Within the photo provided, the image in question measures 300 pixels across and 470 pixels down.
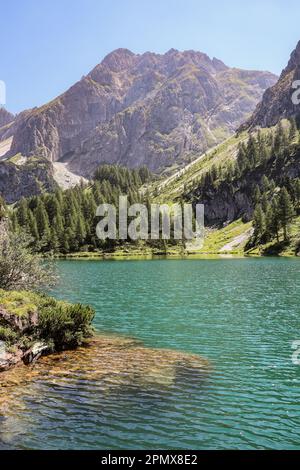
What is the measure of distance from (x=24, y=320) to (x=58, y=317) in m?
2.70

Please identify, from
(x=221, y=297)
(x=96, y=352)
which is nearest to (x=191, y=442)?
(x=96, y=352)

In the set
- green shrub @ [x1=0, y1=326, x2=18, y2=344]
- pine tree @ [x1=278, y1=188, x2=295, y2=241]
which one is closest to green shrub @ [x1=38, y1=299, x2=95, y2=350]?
green shrub @ [x1=0, y1=326, x2=18, y2=344]

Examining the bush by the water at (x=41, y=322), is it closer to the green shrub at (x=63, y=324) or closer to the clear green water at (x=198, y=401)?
the green shrub at (x=63, y=324)

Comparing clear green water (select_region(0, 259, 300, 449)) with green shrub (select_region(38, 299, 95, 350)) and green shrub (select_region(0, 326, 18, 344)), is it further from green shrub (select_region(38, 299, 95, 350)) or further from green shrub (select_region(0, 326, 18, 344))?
green shrub (select_region(38, 299, 95, 350))

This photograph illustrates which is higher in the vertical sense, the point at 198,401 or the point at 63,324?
the point at 63,324

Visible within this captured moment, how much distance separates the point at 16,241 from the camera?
123 ft

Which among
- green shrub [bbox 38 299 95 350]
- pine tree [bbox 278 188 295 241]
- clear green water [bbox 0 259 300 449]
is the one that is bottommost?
clear green water [bbox 0 259 300 449]

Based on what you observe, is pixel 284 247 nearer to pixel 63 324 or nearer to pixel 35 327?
pixel 63 324
